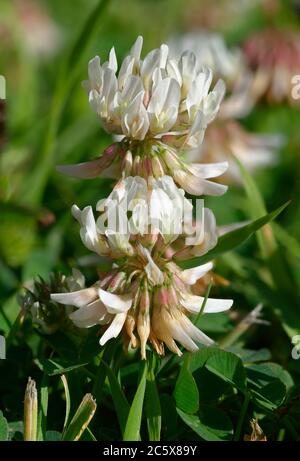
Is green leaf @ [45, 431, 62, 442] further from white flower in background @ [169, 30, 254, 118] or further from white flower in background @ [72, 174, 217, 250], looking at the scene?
white flower in background @ [169, 30, 254, 118]

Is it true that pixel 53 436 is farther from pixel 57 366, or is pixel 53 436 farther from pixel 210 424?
pixel 210 424

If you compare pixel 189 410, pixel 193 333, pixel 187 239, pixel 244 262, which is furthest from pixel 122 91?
pixel 244 262

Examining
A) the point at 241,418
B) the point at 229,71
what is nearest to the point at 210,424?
the point at 241,418

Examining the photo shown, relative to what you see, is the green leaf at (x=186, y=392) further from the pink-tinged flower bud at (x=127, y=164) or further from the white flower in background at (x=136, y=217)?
the pink-tinged flower bud at (x=127, y=164)

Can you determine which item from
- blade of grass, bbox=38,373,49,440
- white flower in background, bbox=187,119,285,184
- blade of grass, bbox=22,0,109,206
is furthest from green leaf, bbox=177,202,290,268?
white flower in background, bbox=187,119,285,184

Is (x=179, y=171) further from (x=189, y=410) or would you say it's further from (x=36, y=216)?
(x=36, y=216)
